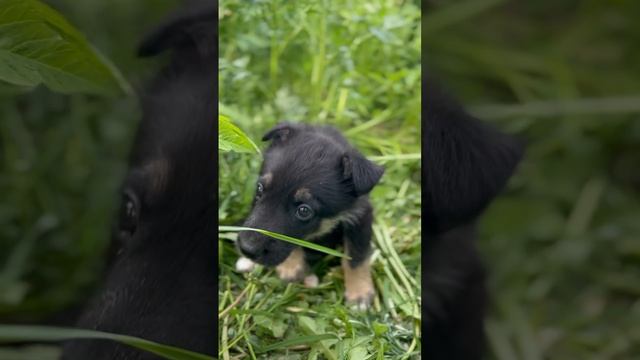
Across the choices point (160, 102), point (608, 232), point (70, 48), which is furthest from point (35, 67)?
point (608, 232)

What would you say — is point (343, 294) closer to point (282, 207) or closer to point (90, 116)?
point (282, 207)

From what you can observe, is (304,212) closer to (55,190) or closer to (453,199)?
(453,199)

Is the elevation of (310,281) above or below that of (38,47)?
below

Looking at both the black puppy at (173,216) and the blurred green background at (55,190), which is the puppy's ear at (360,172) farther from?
the blurred green background at (55,190)

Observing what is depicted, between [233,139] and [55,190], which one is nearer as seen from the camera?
[233,139]

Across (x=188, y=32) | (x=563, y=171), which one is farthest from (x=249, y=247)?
(x=563, y=171)

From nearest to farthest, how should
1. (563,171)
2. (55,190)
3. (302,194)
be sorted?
(302,194)
(55,190)
(563,171)

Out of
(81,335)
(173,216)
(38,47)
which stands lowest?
(81,335)
